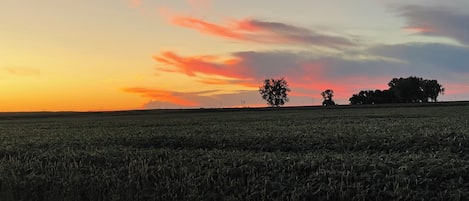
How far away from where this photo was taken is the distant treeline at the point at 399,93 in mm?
173500

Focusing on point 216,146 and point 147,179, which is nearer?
point 147,179

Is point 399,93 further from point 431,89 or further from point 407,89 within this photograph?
point 431,89

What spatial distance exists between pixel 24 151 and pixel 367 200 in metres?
17.3

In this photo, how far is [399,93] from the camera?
6811 inches

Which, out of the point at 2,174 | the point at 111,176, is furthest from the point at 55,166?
the point at 111,176

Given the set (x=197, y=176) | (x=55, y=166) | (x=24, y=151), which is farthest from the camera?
(x=24, y=151)

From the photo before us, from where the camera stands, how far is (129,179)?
14078 millimetres

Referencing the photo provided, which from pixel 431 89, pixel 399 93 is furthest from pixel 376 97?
pixel 431 89

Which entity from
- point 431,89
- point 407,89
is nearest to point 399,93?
point 407,89

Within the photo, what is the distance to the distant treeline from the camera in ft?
569

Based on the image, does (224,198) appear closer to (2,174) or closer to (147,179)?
(147,179)

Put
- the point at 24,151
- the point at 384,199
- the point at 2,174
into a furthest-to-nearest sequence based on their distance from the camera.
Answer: the point at 24,151 → the point at 2,174 → the point at 384,199

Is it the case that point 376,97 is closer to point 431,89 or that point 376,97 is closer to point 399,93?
point 399,93

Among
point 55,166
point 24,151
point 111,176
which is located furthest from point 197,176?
point 24,151
